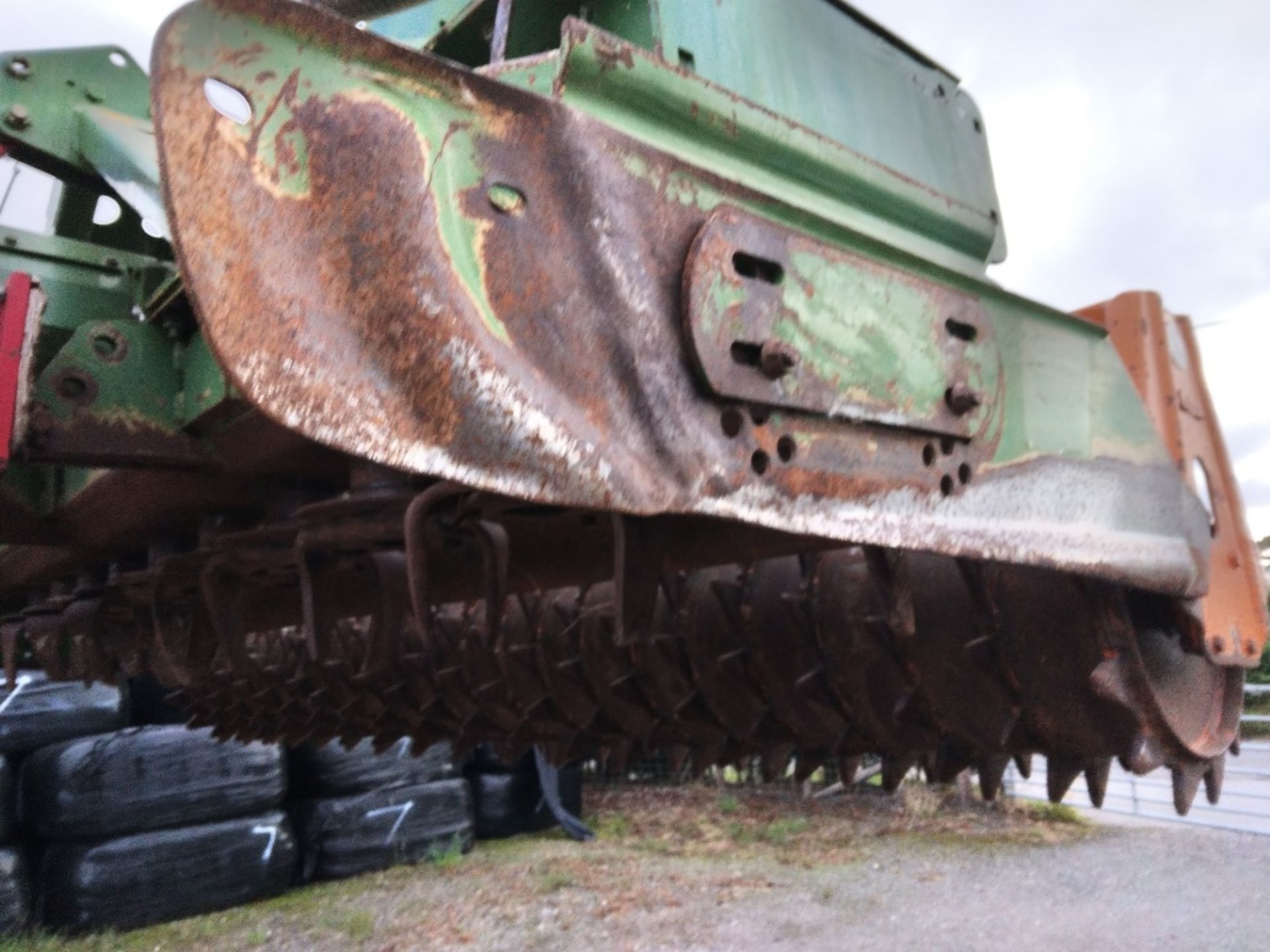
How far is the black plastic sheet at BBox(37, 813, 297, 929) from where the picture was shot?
3.83 meters

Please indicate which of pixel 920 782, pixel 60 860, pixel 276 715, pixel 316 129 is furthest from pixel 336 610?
pixel 920 782

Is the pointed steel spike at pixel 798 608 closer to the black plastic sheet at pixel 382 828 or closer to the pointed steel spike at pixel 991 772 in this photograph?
the pointed steel spike at pixel 991 772

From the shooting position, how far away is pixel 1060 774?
1.40 meters

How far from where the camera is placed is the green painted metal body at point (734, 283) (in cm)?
69

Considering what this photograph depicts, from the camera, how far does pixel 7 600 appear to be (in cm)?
302

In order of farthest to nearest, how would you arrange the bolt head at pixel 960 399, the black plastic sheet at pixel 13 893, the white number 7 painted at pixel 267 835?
1. the white number 7 painted at pixel 267 835
2. the black plastic sheet at pixel 13 893
3. the bolt head at pixel 960 399

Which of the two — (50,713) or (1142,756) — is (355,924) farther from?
(1142,756)

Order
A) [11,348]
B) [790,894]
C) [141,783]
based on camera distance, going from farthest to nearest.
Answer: [790,894], [141,783], [11,348]

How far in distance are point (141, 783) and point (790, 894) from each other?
2581 millimetres

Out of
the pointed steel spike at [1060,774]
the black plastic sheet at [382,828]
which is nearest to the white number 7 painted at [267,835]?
the black plastic sheet at [382,828]

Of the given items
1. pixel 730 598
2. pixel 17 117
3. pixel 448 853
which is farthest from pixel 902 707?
pixel 448 853

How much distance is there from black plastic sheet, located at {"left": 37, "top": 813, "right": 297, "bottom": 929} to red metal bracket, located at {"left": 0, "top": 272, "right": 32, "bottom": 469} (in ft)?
10.6

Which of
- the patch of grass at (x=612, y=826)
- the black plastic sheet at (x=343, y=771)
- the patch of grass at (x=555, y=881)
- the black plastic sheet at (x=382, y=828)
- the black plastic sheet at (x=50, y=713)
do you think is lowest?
the patch of grass at (x=612, y=826)

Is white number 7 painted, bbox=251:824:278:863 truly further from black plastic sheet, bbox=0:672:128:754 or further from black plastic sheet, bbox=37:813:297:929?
black plastic sheet, bbox=0:672:128:754
